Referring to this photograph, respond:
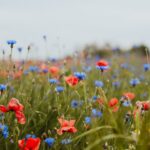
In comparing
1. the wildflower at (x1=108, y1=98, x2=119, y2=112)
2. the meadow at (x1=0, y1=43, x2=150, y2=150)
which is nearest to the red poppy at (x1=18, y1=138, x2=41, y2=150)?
the meadow at (x1=0, y1=43, x2=150, y2=150)

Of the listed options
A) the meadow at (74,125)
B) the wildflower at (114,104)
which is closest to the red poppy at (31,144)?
the meadow at (74,125)

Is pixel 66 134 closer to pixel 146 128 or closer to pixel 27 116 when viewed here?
pixel 27 116

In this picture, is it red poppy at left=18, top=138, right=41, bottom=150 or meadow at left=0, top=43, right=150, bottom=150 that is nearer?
meadow at left=0, top=43, right=150, bottom=150

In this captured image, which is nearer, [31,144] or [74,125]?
[31,144]

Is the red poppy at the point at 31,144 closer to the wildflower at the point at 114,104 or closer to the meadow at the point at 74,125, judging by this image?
the meadow at the point at 74,125

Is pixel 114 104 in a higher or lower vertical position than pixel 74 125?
higher

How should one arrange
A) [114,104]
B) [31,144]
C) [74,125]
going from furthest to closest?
[114,104] → [74,125] → [31,144]

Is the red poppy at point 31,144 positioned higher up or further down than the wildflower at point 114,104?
further down

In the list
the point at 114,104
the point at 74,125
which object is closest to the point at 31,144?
the point at 74,125

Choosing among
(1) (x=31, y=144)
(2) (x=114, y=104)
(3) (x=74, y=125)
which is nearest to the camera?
(1) (x=31, y=144)

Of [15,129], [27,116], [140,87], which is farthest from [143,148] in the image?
[140,87]

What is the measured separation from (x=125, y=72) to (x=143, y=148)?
4457 millimetres

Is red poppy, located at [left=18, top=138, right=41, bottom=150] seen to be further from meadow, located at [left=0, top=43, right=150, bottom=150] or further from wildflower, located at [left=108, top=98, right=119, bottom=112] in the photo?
wildflower, located at [left=108, top=98, right=119, bottom=112]

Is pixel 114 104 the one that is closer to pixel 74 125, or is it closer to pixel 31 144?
pixel 74 125
